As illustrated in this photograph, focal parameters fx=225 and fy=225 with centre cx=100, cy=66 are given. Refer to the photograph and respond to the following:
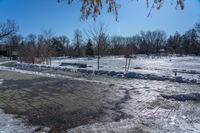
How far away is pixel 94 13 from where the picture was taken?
3.38 metres

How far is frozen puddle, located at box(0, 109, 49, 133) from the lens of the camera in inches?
213

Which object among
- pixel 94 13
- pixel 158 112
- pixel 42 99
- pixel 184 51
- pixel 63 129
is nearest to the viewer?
pixel 94 13

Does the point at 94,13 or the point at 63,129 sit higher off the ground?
the point at 94,13

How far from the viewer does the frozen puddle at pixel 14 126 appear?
5.40 m

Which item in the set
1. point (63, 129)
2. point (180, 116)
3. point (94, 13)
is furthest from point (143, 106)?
point (94, 13)

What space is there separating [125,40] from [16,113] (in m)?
101

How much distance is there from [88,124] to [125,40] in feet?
335

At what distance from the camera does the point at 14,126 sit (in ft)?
18.7

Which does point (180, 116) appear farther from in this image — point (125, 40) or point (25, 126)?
point (125, 40)

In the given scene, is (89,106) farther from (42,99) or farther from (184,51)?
(184,51)

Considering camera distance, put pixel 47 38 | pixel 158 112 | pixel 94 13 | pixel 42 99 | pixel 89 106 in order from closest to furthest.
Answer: pixel 94 13, pixel 158 112, pixel 89 106, pixel 42 99, pixel 47 38

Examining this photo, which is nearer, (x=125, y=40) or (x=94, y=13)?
(x=94, y=13)

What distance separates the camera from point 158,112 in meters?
7.11

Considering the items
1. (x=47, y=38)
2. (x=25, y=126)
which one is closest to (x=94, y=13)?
(x=25, y=126)
